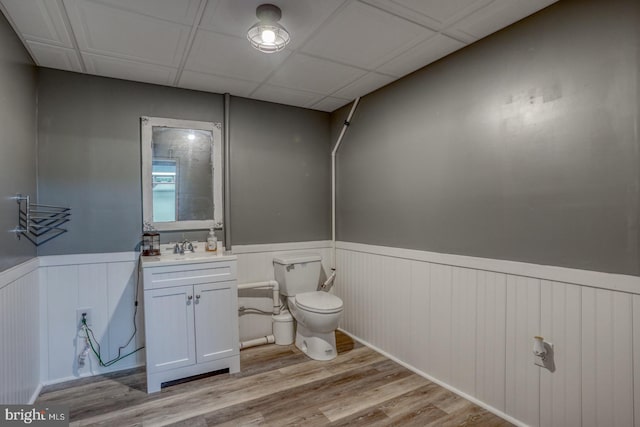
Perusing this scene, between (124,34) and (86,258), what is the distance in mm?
1576

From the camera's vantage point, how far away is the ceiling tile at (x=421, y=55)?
6.75 feet

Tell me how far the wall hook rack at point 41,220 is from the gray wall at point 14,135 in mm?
74

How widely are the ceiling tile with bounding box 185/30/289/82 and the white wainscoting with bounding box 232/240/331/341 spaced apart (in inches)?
57.5

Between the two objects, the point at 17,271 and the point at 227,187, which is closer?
the point at 17,271

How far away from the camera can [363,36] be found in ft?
6.46

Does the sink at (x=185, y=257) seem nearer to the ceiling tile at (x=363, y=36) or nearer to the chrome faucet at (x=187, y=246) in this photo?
the chrome faucet at (x=187, y=246)

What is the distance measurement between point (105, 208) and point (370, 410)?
7.69 feet

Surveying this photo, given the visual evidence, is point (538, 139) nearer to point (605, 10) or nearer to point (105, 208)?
point (605, 10)

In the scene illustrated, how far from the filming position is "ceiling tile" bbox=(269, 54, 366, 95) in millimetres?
2322

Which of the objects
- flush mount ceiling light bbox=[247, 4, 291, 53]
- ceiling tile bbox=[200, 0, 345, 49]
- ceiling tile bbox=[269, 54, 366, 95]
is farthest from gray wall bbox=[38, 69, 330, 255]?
flush mount ceiling light bbox=[247, 4, 291, 53]

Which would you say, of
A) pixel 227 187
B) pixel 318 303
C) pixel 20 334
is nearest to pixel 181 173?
pixel 227 187

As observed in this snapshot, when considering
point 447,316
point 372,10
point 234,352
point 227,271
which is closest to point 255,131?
point 227,271

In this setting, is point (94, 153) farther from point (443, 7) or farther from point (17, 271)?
point (443, 7)

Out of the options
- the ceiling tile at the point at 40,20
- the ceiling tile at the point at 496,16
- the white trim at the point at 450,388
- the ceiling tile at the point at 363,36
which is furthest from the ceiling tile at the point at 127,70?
the white trim at the point at 450,388
